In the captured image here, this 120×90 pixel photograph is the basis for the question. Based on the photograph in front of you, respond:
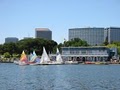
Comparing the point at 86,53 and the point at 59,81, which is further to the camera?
the point at 86,53

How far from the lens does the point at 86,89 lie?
141ft

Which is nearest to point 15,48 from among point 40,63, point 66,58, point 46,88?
point 66,58

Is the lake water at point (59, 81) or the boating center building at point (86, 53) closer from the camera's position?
the lake water at point (59, 81)

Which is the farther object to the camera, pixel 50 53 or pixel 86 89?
pixel 50 53

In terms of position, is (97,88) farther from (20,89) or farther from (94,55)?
(94,55)

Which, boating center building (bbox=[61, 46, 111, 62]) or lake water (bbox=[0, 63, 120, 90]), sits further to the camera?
boating center building (bbox=[61, 46, 111, 62])

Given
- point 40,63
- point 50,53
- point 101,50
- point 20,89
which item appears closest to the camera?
point 20,89

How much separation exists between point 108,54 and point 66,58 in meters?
21.0

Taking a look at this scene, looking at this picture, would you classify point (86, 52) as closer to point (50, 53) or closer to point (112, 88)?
point (50, 53)

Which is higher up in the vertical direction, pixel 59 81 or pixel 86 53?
pixel 86 53

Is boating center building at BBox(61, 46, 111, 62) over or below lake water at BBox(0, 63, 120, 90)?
over

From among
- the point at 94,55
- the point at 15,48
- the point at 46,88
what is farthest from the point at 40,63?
the point at 46,88

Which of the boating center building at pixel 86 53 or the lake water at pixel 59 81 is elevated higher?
the boating center building at pixel 86 53

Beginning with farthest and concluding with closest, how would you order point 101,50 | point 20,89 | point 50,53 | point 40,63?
point 50,53 < point 101,50 < point 40,63 < point 20,89
